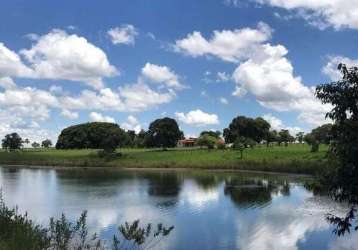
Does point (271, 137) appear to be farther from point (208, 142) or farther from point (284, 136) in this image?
point (208, 142)

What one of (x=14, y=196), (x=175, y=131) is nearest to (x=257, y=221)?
(x=14, y=196)

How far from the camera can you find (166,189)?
62.9 metres

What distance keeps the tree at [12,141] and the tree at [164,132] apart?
251 ft

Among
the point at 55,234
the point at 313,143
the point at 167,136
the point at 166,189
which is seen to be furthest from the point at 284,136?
the point at 55,234

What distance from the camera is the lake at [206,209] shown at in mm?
29922

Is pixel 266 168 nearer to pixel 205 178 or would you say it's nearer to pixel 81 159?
pixel 205 178

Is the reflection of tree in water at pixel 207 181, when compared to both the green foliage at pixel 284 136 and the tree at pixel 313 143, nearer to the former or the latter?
the tree at pixel 313 143

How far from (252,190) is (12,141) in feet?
485

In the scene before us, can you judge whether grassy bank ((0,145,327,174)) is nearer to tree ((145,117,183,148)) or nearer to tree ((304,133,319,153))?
tree ((304,133,319,153))

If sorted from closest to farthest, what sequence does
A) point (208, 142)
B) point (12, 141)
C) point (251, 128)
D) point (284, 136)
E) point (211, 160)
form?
point (211, 160)
point (208, 142)
point (284, 136)
point (251, 128)
point (12, 141)

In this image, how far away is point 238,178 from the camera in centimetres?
7956

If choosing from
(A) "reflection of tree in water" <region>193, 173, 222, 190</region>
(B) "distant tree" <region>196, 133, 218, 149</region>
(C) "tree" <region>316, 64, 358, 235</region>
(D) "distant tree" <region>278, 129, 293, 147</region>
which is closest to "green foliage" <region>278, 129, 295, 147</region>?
(D) "distant tree" <region>278, 129, 293, 147</region>

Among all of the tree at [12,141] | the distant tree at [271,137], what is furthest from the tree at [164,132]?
the tree at [12,141]

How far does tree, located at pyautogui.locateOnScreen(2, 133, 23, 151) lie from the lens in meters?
193
